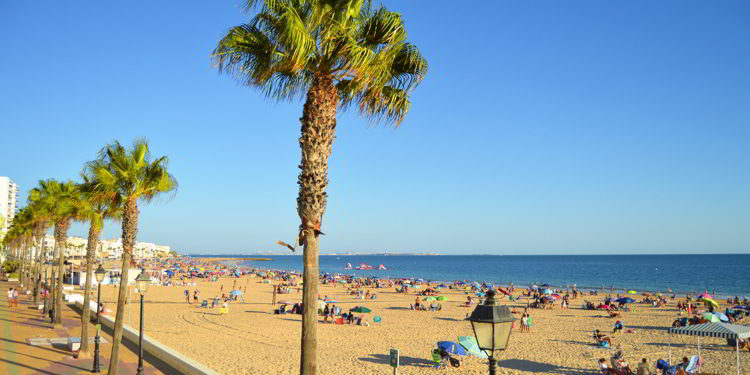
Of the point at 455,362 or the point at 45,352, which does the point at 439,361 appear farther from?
the point at 45,352

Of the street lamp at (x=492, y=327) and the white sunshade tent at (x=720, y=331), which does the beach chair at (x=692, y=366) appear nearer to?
the white sunshade tent at (x=720, y=331)

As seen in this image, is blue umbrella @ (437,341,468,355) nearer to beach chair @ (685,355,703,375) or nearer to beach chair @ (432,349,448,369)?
beach chair @ (432,349,448,369)

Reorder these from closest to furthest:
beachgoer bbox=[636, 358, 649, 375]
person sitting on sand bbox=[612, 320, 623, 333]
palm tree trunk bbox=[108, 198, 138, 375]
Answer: palm tree trunk bbox=[108, 198, 138, 375]
beachgoer bbox=[636, 358, 649, 375]
person sitting on sand bbox=[612, 320, 623, 333]

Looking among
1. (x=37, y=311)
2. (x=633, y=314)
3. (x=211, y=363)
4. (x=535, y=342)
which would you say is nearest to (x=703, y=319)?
(x=535, y=342)

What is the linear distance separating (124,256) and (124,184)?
184 centimetres

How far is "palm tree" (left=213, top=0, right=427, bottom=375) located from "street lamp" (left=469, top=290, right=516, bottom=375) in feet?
7.20

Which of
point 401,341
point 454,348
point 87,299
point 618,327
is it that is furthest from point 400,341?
point 87,299

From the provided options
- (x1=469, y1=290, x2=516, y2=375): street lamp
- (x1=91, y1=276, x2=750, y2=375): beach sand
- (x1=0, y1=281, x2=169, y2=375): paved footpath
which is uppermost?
(x1=469, y1=290, x2=516, y2=375): street lamp

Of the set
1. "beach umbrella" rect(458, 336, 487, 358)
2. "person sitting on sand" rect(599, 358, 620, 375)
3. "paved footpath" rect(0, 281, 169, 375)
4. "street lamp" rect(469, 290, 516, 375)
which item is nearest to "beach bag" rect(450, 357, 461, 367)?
"beach umbrella" rect(458, 336, 487, 358)

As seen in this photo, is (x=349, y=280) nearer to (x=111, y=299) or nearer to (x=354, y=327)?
(x=111, y=299)

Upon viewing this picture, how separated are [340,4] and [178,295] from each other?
4852 centimetres

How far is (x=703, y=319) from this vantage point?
25.5 meters

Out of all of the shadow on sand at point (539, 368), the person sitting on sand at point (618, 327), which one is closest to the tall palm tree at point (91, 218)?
the shadow on sand at point (539, 368)

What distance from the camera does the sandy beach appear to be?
741 inches
